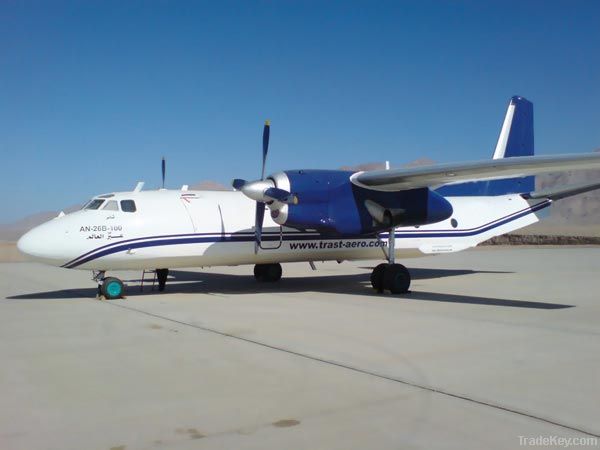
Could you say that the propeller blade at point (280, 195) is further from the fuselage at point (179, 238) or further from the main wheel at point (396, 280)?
the main wheel at point (396, 280)

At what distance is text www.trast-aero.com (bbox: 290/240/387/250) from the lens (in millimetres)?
16609

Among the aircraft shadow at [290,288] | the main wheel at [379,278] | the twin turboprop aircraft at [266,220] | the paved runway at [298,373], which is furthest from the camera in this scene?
the main wheel at [379,278]

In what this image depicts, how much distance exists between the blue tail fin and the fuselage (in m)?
3.41

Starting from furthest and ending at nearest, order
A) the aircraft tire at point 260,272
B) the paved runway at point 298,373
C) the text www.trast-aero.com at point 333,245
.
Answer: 1. the aircraft tire at point 260,272
2. the text www.trast-aero.com at point 333,245
3. the paved runway at point 298,373

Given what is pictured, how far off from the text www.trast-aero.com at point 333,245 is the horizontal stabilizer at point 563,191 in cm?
662

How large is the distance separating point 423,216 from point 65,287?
37.1 ft

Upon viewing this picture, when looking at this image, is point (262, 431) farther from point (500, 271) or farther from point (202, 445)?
point (500, 271)

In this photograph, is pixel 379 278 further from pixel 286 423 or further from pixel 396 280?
pixel 286 423

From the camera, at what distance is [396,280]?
604 inches

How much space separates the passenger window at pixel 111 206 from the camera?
47.2 ft

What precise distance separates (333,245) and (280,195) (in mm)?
3841

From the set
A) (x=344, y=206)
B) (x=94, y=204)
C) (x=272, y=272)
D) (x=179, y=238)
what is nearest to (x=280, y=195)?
(x=344, y=206)

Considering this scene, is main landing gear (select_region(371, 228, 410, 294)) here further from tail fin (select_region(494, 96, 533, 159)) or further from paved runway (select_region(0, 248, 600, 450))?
tail fin (select_region(494, 96, 533, 159))

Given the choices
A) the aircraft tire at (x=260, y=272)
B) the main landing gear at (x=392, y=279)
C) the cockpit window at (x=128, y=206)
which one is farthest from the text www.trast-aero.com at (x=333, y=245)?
the cockpit window at (x=128, y=206)
